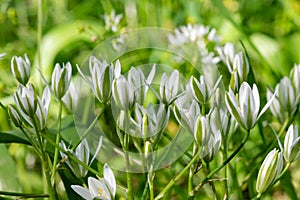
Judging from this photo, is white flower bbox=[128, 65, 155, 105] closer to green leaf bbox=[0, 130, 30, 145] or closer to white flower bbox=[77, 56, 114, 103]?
white flower bbox=[77, 56, 114, 103]

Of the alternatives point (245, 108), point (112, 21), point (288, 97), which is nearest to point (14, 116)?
point (245, 108)

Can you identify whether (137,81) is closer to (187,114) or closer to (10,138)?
(187,114)

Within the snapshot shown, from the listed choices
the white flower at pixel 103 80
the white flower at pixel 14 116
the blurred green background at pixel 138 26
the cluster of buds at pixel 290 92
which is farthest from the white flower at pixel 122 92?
the blurred green background at pixel 138 26

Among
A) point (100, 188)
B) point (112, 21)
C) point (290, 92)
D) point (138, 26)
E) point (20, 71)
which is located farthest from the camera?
point (138, 26)

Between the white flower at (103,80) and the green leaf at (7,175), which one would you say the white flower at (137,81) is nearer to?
the white flower at (103,80)

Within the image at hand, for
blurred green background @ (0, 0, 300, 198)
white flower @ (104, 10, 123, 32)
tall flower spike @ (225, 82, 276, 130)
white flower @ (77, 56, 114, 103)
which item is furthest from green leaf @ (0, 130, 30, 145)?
white flower @ (104, 10, 123, 32)

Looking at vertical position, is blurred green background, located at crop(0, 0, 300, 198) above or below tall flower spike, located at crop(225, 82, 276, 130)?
above
